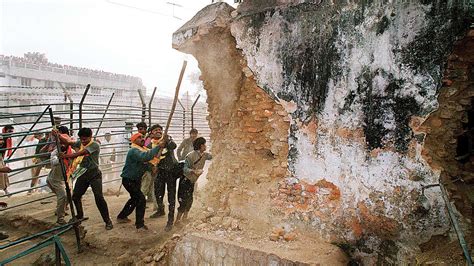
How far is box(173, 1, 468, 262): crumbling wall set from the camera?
279 centimetres

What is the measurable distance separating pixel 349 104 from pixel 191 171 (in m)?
2.65

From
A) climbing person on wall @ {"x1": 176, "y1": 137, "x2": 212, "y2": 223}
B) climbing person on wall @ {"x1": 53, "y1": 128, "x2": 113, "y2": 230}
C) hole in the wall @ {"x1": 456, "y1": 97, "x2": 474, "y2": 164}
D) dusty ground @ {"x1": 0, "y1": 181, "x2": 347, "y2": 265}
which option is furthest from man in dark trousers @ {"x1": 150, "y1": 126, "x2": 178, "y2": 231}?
hole in the wall @ {"x1": 456, "y1": 97, "x2": 474, "y2": 164}

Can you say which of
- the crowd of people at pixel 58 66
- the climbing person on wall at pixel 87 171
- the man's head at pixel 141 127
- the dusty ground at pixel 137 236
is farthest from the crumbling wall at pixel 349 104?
the crowd of people at pixel 58 66

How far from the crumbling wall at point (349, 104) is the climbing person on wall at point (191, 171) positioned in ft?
3.30

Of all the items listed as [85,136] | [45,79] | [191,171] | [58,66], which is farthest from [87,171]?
[58,66]

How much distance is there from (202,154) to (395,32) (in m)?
3.20

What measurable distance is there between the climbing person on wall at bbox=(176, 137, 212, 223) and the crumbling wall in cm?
101

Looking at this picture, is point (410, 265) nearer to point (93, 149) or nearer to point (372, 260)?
point (372, 260)

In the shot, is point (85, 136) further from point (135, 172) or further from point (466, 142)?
point (466, 142)

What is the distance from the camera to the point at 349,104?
3135 mm

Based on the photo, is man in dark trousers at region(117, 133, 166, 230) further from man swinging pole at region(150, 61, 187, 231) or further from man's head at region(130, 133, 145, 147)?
man swinging pole at region(150, 61, 187, 231)

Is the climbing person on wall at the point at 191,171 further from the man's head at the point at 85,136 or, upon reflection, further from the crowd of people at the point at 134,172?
the man's head at the point at 85,136

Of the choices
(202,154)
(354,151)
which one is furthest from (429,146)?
(202,154)

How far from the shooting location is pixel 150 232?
4.71 m
